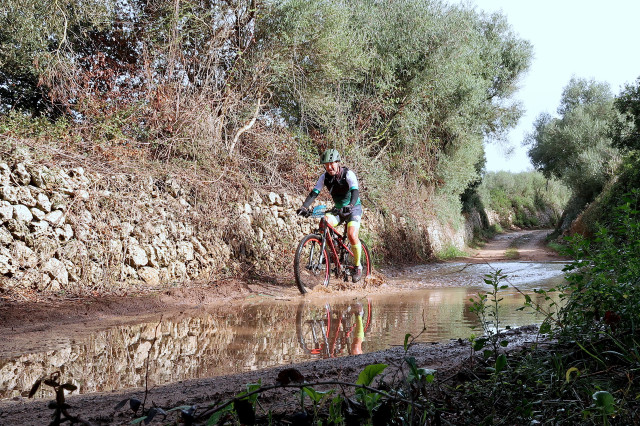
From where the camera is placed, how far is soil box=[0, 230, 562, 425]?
10.2 feet

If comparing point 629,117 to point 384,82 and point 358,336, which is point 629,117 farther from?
point 358,336

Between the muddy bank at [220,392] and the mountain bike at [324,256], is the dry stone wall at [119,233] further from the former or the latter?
the muddy bank at [220,392]

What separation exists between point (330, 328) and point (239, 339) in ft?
4.29

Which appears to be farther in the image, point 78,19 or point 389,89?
point 389,89

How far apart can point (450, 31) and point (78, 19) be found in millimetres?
13415

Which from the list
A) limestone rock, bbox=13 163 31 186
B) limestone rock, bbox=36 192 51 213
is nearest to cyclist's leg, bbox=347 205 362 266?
limestone rock, bbox=36 192 51 213

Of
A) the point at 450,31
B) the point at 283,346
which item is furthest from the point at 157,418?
the point at 450,31

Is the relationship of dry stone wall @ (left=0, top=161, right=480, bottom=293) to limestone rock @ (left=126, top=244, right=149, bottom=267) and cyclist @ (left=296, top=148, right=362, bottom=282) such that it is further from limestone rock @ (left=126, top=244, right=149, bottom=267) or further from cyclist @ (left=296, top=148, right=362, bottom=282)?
cyclist @ (left=296, top=148, right=362, bottom=282)

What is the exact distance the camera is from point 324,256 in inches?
417

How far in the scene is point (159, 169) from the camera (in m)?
10.6

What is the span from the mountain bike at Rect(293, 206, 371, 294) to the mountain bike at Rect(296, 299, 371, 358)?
136cm

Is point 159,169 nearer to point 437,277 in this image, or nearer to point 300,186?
point 300,186

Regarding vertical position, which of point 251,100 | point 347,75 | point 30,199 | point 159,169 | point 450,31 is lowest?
point 30,199

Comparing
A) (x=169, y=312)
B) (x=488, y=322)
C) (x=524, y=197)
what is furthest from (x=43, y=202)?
(x=524, y=197)
